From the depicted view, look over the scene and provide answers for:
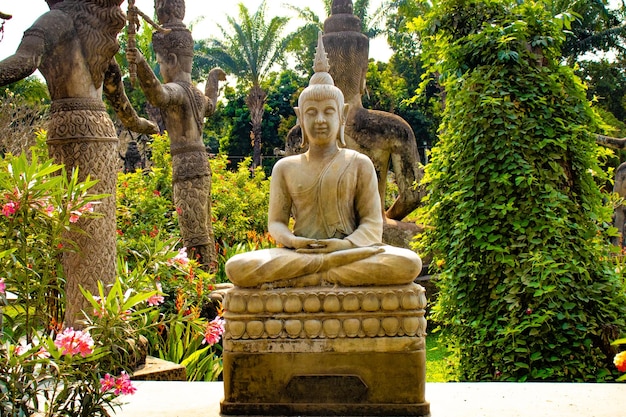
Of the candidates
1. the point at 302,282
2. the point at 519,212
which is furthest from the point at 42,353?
the point at 519,212

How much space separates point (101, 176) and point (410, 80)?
72.6ft

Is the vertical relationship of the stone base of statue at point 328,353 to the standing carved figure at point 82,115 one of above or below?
below

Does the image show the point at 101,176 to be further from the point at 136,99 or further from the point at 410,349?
the point at 136,99

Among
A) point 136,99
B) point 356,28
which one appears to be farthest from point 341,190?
point 136,99

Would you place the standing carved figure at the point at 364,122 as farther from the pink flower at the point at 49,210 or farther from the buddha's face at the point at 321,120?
the pink flower at the point at 49,210

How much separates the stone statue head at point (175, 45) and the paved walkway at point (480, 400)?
440 cm

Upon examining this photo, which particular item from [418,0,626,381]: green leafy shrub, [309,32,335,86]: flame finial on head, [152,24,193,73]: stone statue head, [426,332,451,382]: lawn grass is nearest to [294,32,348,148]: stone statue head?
[309,32,335,86]: flame finial on head

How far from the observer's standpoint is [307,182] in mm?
4266

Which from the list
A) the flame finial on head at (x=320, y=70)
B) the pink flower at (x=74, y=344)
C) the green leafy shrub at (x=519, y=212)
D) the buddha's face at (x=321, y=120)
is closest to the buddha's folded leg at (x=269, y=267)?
the buddha's face at (x=321, y=120)

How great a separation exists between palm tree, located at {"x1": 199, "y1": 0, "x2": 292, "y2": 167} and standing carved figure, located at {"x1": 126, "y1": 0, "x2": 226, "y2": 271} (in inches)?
597

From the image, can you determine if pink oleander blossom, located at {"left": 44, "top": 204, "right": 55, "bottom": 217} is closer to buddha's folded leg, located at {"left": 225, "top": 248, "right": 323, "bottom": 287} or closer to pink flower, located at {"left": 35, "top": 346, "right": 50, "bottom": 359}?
pink flower, located at {"left": 35, "top": 346, "right": 50, "bottom": 359}

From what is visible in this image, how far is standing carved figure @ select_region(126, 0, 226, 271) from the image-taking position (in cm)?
775

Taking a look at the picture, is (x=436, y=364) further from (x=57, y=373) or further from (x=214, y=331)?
(x=57, y=373)

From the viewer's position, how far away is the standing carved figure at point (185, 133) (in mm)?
7754
